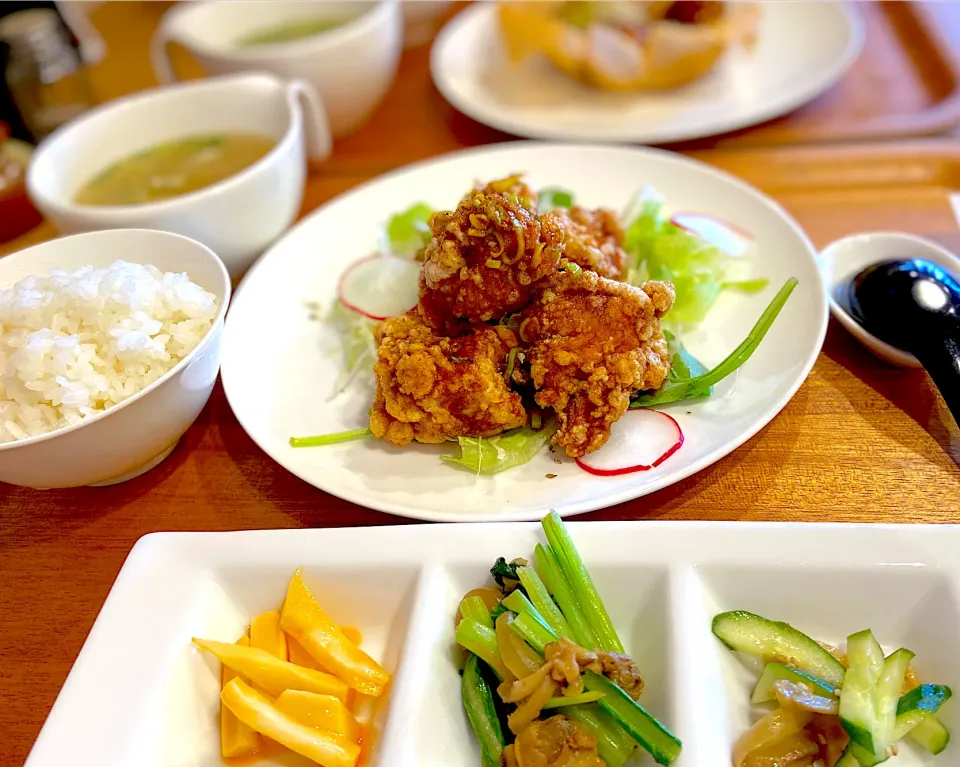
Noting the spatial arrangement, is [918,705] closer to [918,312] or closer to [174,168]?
[918,312]

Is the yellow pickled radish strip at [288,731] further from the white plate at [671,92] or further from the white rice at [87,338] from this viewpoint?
the white plate at [671,92]

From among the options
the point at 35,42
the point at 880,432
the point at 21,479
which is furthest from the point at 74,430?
the point at 35,42

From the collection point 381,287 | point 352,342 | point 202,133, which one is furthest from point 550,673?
point 202,133

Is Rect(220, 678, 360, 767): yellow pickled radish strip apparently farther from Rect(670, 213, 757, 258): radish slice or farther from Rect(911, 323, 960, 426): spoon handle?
Rect(670, 213, 757, 258): radish slice

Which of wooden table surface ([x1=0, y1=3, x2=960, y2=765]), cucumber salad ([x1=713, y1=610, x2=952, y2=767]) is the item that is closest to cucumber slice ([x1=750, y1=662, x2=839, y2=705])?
cucumber salad ([x1=713, y1=610, x2=952, y2=767])

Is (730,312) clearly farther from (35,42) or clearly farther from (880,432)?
(35,42)
